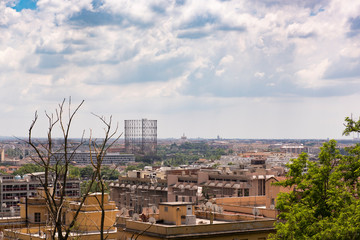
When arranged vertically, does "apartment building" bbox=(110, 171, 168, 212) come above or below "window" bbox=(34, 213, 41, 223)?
below

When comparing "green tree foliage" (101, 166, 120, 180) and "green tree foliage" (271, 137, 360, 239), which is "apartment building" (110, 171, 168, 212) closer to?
"green tree foliage" (101, 166, 120, 180)

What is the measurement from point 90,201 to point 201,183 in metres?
64.6

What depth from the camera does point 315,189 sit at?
23.8 m

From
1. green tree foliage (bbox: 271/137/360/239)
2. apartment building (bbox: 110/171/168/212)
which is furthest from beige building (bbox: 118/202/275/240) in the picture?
apartment building (bbox: 110/171/168/212)

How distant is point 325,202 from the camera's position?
76.7 ft

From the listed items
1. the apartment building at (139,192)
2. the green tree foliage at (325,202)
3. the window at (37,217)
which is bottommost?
the apartment building at (139,192)

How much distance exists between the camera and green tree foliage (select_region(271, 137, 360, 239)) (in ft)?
70.0

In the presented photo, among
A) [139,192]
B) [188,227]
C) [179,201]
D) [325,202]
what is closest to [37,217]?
[188,227]

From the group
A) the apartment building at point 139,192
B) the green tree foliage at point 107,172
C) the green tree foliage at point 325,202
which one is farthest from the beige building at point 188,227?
the apartment building at point 139,192

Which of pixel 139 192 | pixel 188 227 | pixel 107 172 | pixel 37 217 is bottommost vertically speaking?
pixel 139 192

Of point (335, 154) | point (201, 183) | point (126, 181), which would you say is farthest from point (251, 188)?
point (335, 154)

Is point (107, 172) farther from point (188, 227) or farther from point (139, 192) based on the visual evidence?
point (188, 227)

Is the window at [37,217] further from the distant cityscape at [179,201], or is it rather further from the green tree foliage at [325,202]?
the green tree foliage at [325,202]

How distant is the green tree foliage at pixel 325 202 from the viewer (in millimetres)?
21328
